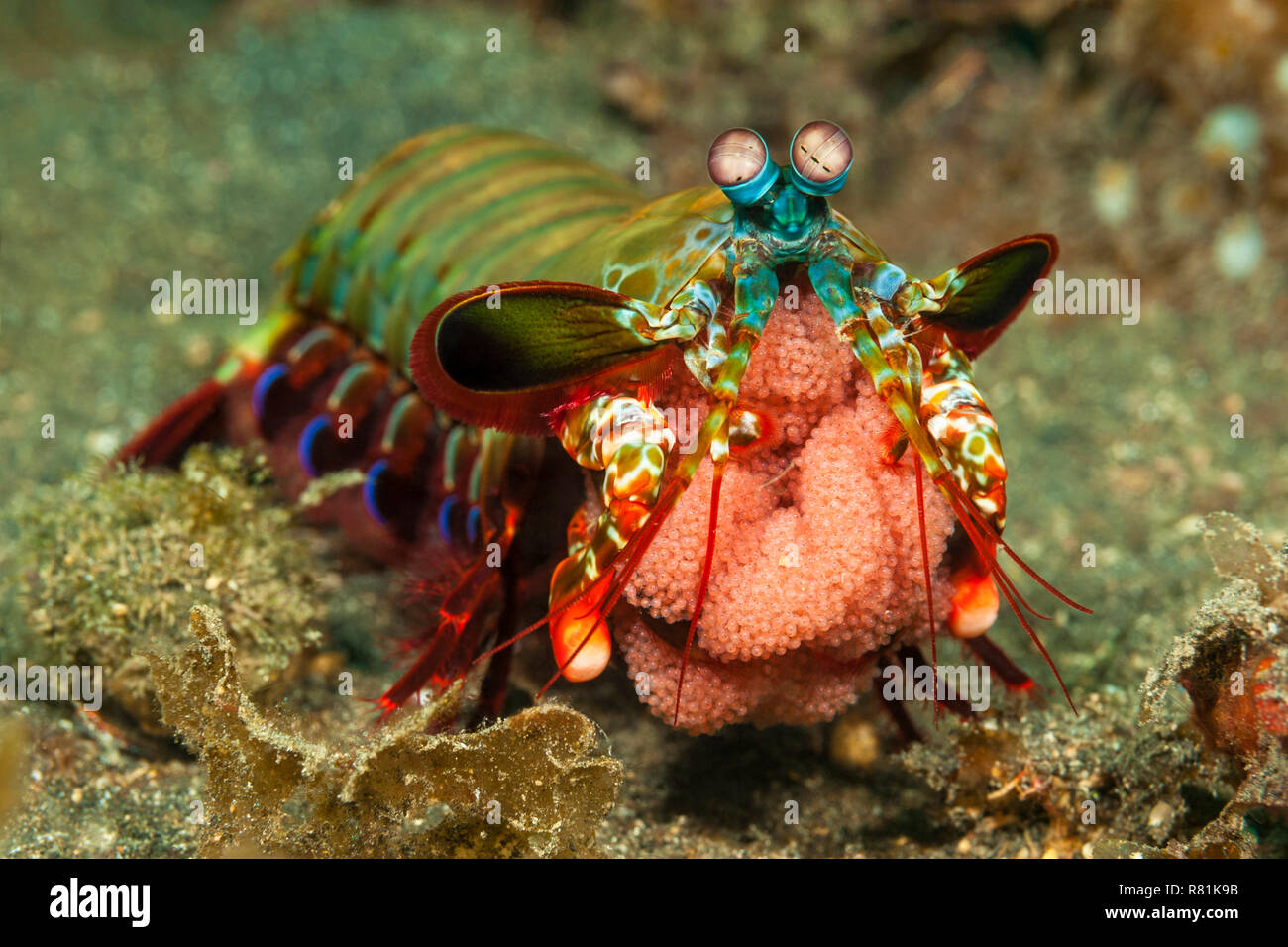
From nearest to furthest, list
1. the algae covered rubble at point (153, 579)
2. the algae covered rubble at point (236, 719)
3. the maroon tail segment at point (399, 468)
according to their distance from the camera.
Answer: the algae covered rubble at point (236, 719) < the maroon tail segment at point (399, 468) < the algae covered rubble at point (153, 579)

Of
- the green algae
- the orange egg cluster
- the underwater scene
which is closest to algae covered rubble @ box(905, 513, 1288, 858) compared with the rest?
Result: the underwater scene

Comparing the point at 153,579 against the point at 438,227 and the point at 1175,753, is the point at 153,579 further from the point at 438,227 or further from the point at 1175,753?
the point at 1175,753

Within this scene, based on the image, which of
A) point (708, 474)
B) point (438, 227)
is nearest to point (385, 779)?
point (708, 474)

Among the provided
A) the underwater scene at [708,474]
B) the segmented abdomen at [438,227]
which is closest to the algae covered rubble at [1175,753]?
the underwater scene at [708,474]

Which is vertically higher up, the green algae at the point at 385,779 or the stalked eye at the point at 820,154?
the stalked eye at the point at 820,154

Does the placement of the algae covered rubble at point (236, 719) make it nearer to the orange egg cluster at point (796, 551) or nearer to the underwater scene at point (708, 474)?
the underwater scene at point (708, 474)

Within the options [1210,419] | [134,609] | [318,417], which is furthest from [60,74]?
[1210,419]

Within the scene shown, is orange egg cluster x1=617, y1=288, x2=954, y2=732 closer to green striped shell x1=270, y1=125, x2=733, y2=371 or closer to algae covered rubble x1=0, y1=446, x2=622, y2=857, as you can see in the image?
algae covered rubble x1=0, y1=446, x2=622, y2=857
